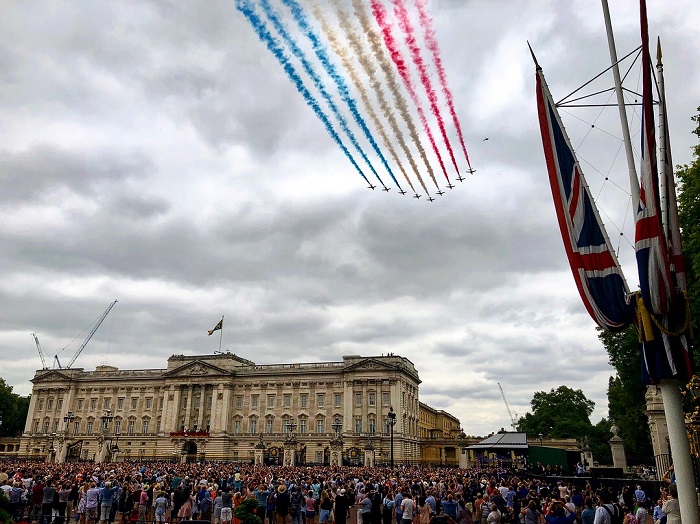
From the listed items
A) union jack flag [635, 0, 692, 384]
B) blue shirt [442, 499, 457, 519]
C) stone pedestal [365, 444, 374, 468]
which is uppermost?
union jack flag [635, 0, 692, 384]

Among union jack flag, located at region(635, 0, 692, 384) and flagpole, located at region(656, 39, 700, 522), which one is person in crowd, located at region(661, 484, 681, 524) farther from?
union jack flag, located at region(635, 0, 692, 384)

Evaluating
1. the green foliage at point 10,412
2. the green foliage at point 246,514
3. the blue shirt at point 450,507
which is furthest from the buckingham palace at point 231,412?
the green foliage at point 246,514

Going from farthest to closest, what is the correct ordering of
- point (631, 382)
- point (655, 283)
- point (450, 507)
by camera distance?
point (631, 382), point (450, 507), point (655, 283)

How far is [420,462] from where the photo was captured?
79.4 meters

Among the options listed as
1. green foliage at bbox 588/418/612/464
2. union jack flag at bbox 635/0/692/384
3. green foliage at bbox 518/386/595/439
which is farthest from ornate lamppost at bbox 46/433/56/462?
union jack flag at bbox 635/0/692/384

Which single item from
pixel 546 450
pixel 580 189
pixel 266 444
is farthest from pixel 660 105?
pixel 266 444

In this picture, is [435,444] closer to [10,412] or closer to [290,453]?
[290,453]

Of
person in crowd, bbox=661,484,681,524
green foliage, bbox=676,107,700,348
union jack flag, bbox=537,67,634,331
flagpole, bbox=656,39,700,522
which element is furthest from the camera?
green foliage, bbox=676,107,700,348

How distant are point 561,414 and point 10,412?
10334cm

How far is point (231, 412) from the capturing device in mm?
82688

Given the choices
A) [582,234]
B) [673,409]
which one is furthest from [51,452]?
[673,409]

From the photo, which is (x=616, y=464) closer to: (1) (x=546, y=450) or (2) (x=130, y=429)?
(1) (x=546, y=450)

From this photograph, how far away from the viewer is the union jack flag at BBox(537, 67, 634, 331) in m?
10.2

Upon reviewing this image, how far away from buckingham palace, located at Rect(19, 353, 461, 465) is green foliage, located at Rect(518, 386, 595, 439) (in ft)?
55.1
